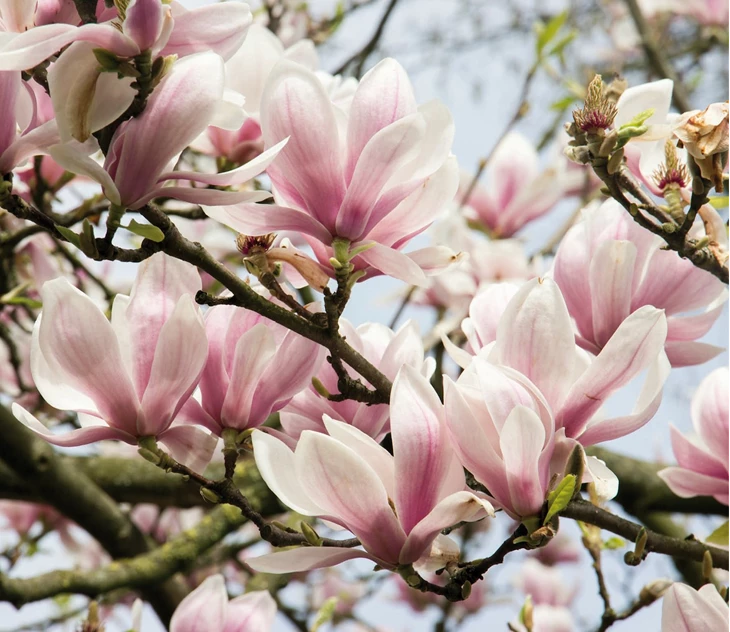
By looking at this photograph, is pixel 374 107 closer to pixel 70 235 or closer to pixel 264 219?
pixel 264 219

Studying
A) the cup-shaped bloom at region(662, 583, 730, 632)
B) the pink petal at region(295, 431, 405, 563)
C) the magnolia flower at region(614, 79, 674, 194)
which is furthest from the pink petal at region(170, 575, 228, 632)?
the magnolia flower at region(614, 79, 674, 194)

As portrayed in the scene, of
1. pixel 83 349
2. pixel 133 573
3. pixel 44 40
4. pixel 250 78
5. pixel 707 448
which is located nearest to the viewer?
pixel 44 40

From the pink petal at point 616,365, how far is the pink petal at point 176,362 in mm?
259

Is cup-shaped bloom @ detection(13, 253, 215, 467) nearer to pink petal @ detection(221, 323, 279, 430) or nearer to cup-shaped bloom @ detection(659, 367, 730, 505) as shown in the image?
pink petal @ detection(221, 323, 279, 430)

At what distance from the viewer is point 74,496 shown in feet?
4.63

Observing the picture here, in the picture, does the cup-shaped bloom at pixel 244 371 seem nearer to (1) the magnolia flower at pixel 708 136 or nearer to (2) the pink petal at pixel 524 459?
(2) the pink petal at pixel 524 459

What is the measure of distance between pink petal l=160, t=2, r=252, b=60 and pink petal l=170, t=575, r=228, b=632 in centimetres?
50

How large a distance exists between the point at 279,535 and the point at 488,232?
0.98m

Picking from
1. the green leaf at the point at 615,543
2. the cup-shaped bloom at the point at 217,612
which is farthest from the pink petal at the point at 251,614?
the green leaf at the point at 615,543

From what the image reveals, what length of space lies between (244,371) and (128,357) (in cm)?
9

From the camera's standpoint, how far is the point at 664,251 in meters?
0.78

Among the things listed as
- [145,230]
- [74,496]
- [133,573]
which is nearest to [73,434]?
[145,230]

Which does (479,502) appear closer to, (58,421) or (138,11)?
(138,11)

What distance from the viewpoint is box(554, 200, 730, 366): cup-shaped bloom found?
0.74 m
